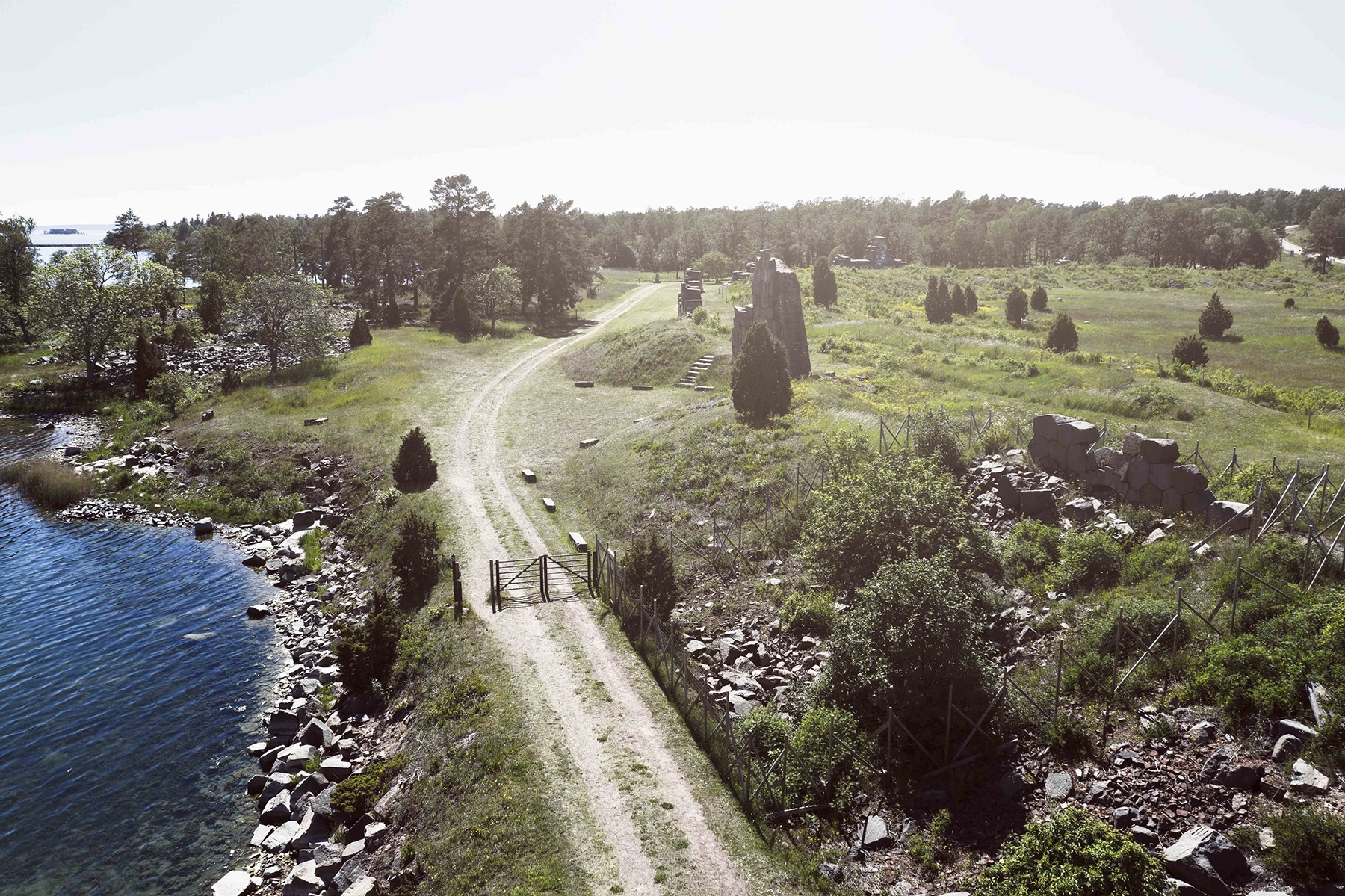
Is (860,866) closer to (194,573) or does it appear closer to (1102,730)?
(1102,730)

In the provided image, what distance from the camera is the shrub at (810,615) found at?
27.2 metres

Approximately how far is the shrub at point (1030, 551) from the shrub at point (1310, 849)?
1241cm

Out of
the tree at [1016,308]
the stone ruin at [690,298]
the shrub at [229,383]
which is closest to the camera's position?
the shrub at [229,383]

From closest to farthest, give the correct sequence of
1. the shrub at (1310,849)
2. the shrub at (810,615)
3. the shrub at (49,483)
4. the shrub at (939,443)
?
the shrub at (1310,849), the shrub at (810,615), the shrub at (939,443), the shrub at (49,483)

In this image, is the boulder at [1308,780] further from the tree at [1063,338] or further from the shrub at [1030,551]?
the tree at [1063,338]

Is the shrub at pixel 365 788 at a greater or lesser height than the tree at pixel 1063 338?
lesser

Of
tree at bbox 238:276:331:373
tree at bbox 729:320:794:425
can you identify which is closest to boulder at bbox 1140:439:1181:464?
tree at bbox 729:320:794:425

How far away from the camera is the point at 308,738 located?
25672 mm

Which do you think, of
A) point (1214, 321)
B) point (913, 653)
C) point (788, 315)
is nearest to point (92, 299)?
point (788, 315)

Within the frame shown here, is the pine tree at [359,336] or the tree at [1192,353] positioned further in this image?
the pine tree at [359,336]

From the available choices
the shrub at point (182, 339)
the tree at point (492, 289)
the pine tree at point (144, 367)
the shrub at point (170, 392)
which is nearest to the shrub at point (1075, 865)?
the shrub at point (170, 392)

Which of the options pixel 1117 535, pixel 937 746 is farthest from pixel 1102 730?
pixel 1117 535

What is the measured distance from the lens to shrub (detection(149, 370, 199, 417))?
6172 centimetres

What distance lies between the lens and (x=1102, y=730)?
63.5ft
